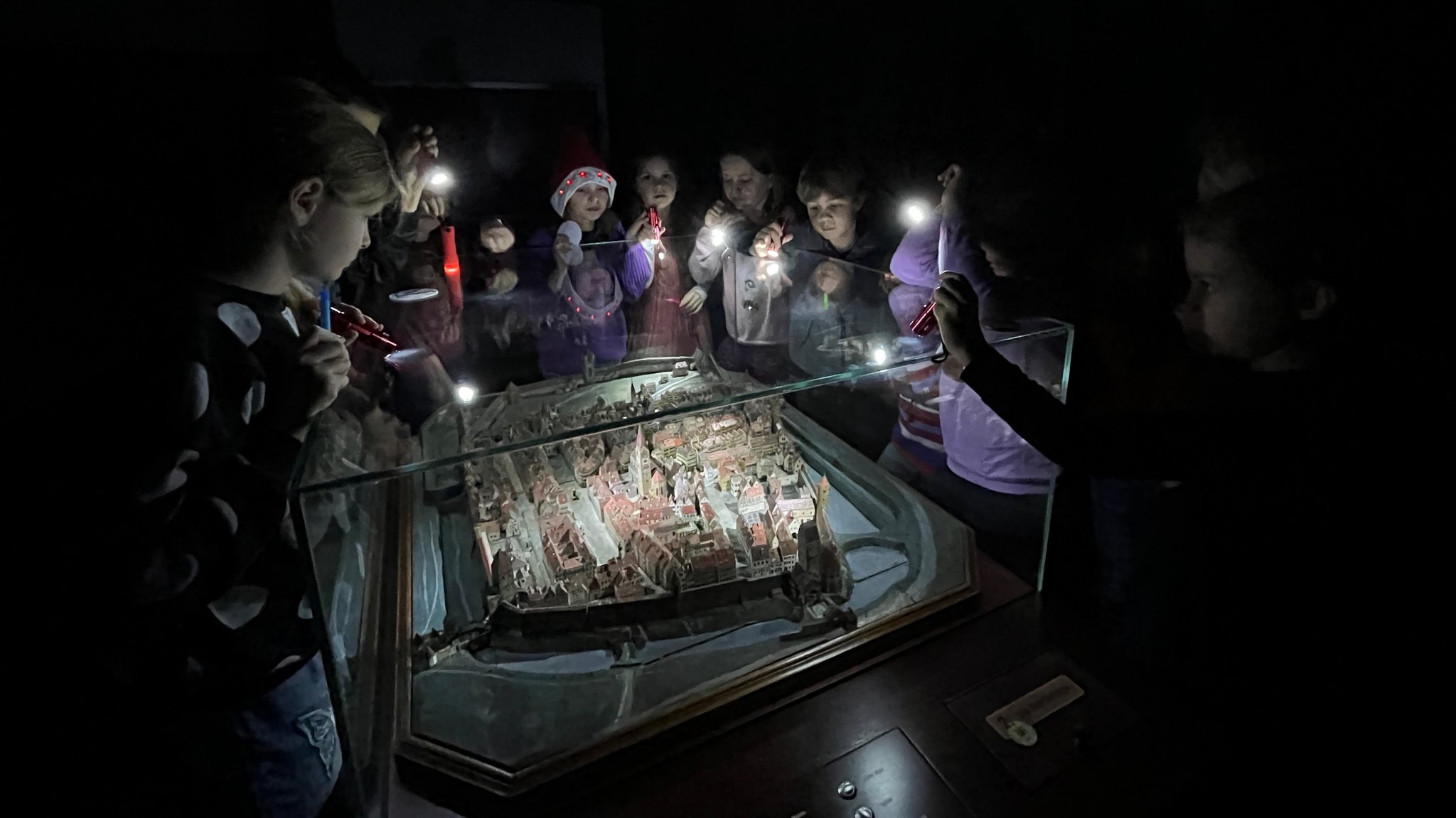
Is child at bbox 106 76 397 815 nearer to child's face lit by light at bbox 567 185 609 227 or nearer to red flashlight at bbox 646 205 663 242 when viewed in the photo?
child's face lit by light at bbox 567 185 609 227

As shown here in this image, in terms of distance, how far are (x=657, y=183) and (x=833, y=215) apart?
1.54ft

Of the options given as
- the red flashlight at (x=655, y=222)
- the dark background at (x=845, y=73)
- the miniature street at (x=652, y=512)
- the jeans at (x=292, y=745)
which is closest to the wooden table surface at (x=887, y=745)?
the jeans at (x=292, y=745)

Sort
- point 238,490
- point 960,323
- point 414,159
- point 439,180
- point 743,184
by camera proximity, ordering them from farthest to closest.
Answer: point 743,184
point 439,180
point 414,159
point 960,323
point 238,490

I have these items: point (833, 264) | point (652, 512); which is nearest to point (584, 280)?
point (833, 264)

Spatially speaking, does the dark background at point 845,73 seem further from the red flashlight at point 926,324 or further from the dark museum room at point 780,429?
the red flashlight at point 926,324

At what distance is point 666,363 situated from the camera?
1.83m

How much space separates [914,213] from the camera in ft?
5.77

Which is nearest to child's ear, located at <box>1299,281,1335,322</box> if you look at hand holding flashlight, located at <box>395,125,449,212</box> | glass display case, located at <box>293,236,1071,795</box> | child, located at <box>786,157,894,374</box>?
glass display case, located at <box>293,236,1071,795</box>

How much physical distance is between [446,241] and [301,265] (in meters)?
0.91

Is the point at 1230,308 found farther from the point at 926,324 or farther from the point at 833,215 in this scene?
the point at 833,215

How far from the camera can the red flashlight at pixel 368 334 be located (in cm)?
134

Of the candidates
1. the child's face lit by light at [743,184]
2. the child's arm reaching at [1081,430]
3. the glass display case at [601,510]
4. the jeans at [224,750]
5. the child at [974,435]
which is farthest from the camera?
the child's face lit by light at [743,184]

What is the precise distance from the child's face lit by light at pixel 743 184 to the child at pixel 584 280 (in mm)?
297

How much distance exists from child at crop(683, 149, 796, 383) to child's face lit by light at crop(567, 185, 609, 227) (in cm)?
32
